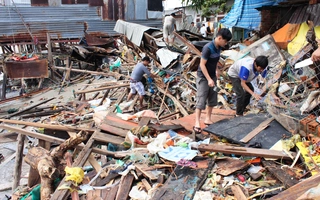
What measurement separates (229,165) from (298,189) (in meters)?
0.90

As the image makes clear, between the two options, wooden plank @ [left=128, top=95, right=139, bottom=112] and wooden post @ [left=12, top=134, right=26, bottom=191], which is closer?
wooden post @ [left=12, top=134, right=26, bottom=191]

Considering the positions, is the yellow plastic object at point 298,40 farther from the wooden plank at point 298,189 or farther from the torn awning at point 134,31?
the wooden plank at point 298,189

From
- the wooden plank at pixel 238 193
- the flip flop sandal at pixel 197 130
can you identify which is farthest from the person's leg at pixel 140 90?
the wooden plank at pixel 238 193

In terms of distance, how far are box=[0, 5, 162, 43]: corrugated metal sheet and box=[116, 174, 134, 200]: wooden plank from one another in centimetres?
1427

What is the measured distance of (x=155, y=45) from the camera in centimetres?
1042

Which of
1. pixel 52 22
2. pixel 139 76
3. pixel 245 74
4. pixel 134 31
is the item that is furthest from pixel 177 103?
pixel 52 22

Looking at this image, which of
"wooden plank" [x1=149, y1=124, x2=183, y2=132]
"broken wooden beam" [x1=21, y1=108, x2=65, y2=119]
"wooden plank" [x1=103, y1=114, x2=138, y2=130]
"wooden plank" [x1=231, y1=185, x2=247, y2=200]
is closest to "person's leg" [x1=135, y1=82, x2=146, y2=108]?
"wooden plank" [x1=103, y1=114, x2=138, y2=130]

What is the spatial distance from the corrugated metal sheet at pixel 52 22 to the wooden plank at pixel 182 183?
1461cm

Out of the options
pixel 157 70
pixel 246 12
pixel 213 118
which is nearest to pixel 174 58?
pixel 157 70

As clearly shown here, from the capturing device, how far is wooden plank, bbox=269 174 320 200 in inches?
101

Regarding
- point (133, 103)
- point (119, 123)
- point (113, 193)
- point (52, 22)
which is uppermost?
point (52, 22)

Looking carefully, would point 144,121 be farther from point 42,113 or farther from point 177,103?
point 42,113

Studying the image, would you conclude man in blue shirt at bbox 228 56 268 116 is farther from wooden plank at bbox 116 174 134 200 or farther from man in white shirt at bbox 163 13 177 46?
man in white shirt at bbox 163 13 177 46

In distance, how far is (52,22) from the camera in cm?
1530
